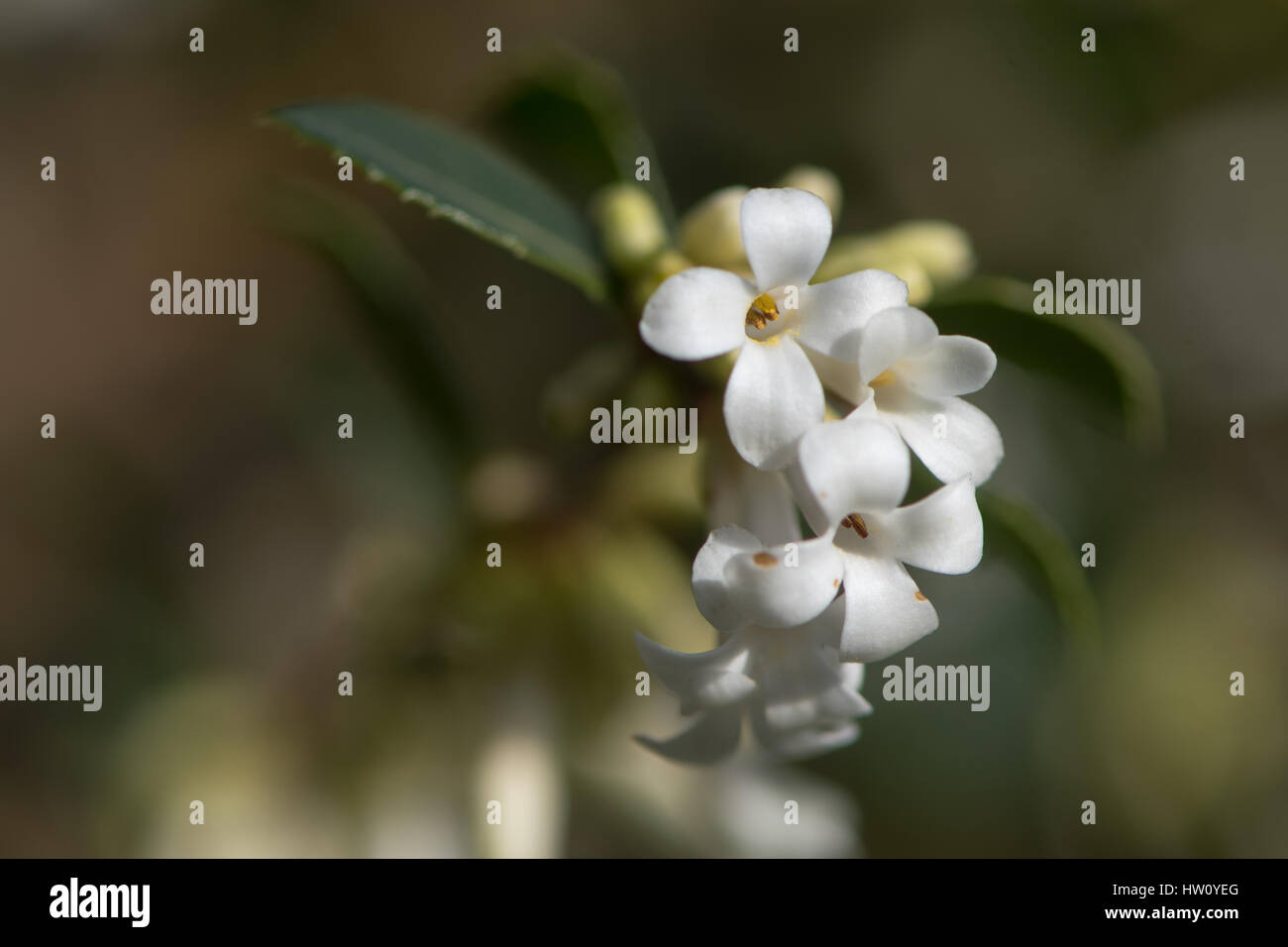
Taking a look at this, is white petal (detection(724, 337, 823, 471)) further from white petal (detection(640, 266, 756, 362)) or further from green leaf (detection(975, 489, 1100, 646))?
green leaf (detection(975, 489, 1100, 646))

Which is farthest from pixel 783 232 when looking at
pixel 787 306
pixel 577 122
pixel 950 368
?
pixel 577 122

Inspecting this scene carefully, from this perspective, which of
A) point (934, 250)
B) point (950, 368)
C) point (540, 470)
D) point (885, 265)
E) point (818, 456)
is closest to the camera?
point (818, 456)

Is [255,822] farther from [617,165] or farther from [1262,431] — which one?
[1262,431]

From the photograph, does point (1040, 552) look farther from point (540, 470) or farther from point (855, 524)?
point (540, 470)

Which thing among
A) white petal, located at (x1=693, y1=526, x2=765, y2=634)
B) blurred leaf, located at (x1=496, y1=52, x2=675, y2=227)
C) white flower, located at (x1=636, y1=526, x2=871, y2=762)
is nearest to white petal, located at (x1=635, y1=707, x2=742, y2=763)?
white flower, located at (x1=636, y1=526, x2=871, y2=762)


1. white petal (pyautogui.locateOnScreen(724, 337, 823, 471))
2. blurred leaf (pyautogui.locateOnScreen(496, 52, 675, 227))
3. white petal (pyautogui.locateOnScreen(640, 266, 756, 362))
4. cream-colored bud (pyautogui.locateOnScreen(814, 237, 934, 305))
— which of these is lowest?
white petal (pyautogui.locateOnScreen(724, 337, 823, 471))

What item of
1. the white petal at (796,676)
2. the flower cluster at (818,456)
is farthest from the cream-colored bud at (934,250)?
the white petal at (796,676)
